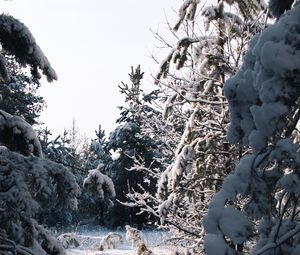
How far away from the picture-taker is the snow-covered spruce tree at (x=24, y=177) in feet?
12.3

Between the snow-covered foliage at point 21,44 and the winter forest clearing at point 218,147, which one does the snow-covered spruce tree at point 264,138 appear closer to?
the winter forest clearing at point 218,147

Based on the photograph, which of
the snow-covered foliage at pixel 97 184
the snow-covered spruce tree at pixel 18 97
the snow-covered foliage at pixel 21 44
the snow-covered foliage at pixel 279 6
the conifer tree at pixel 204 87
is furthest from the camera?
the snow-covered spruce tree at pixel 18 97

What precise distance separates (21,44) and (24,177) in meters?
1.37

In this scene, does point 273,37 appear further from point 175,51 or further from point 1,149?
point 175,51

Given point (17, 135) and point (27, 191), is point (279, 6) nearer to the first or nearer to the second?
point (27, 191)

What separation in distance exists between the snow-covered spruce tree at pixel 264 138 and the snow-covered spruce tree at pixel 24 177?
211cm

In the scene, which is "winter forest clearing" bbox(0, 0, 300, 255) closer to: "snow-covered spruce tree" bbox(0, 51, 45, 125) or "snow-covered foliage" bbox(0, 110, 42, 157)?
"snow-covered foliage" bbox(0, 110, 42, 157)

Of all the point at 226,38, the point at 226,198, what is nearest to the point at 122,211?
the point at 226,38

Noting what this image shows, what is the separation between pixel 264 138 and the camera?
1914mm

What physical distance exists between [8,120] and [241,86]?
9.41 ft

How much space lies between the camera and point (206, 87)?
7598mm

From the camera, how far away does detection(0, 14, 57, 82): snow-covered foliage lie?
4336 mm

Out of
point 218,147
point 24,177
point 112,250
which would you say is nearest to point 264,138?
point 24,177

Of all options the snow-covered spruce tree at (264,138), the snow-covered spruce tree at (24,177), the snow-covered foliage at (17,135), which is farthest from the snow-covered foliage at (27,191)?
the snow-covered spruce tree at (264,138)
